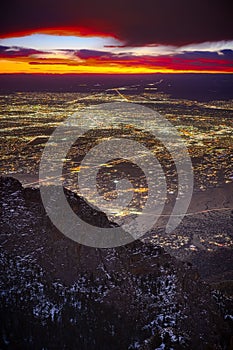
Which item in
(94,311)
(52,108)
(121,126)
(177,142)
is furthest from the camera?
(52,108)

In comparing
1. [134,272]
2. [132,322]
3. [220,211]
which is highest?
[134,272]

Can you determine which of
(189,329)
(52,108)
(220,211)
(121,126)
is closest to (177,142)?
(121,126)

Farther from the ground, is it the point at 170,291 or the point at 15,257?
the point at 15,257

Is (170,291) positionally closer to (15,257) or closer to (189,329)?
→ (189,329)

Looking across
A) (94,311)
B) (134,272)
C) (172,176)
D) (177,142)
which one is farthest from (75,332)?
(177,142)

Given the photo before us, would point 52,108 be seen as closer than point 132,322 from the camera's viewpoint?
No

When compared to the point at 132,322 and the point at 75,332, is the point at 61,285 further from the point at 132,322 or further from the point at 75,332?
the point at 132,322

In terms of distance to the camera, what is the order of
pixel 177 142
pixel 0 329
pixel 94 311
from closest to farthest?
pixel 0 329, pixel 94 311, pixel 177 142
